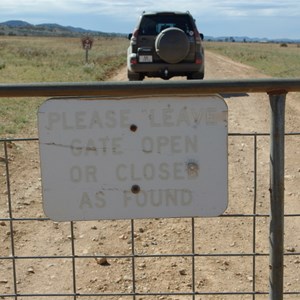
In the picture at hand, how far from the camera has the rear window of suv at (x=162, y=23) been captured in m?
14.1

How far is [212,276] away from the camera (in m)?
4.32

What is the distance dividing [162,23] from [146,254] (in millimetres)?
10264

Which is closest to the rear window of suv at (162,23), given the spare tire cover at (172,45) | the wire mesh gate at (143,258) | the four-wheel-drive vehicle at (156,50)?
the four-wheel-drive vehicle at (156,50)

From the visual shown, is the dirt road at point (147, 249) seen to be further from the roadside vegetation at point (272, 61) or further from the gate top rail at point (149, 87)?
the roadside vegetation at point (272, 61)

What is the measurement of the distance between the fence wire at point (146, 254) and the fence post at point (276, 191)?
1.91 feet

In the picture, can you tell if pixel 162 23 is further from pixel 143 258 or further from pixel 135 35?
pixel 143 258

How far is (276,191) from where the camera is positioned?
9.02 ft

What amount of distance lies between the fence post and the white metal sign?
0.23 metres

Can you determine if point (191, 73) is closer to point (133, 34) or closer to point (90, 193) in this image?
point (133, 34)

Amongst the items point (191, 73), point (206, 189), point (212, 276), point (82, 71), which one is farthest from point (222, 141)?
point (82, 71)

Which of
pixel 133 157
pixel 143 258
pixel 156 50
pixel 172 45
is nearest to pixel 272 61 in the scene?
pixel 156 50

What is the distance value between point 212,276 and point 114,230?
1.21 metres

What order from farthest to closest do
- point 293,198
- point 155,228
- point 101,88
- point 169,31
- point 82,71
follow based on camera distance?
point 82,71 → point 169,31 → point 293,198 → point 155,228 → point 101,88

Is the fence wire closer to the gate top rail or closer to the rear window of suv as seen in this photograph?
the gate top rail
